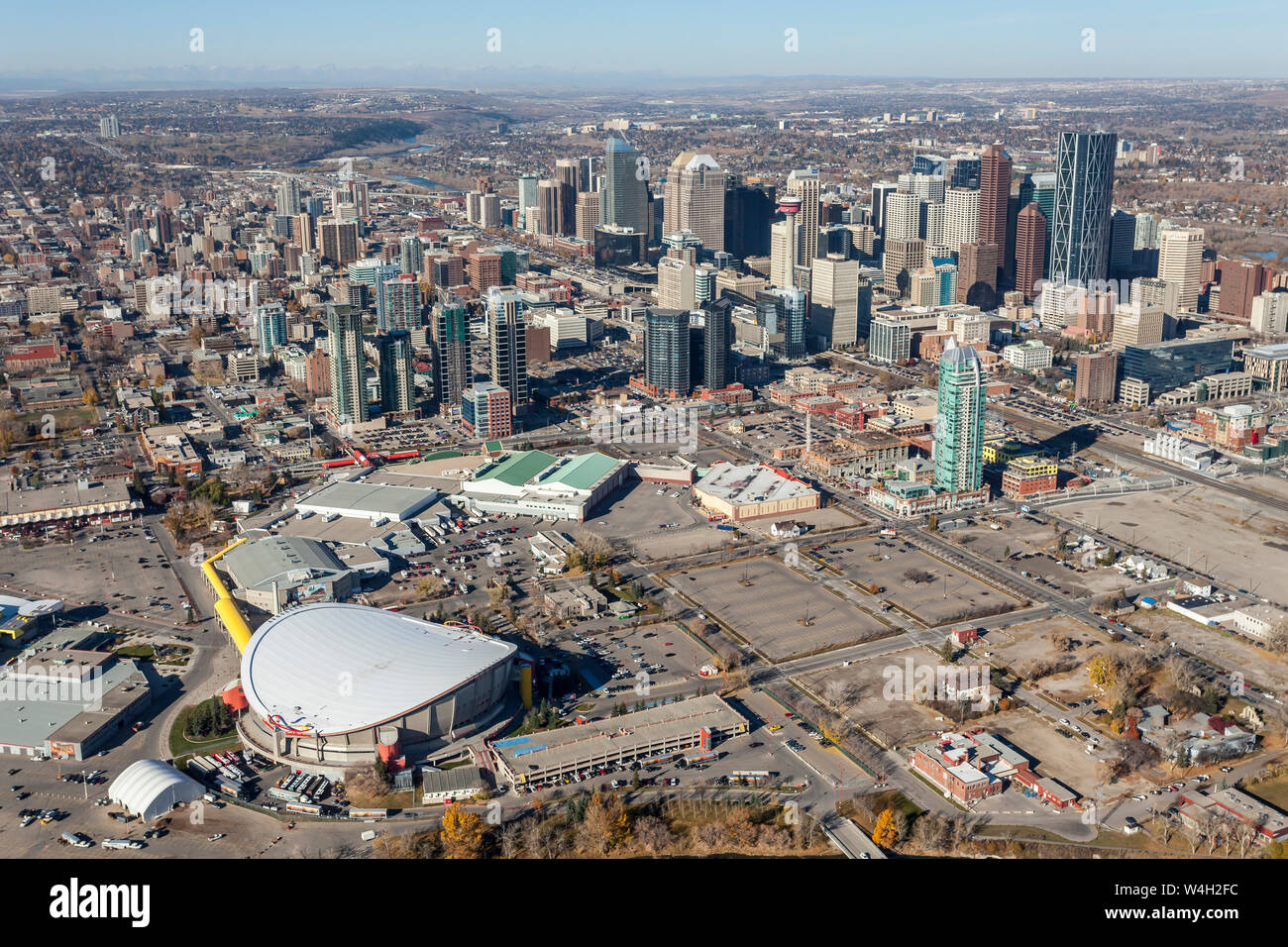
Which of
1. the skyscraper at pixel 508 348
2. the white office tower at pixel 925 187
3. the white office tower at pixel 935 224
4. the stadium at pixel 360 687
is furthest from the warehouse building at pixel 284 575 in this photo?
the white office tower at pixel 925 187

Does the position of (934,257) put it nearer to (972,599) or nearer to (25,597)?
(972,599)

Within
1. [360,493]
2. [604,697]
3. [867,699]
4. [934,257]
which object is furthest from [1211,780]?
[934,257]

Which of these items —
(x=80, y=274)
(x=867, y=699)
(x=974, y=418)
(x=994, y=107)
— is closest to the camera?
(x=867, y=699)

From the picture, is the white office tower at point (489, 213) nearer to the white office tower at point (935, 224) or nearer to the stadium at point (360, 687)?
the white office tower at point (935, 224)

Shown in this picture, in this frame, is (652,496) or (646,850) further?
(652,496)

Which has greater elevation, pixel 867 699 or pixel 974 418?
pixel 974 418

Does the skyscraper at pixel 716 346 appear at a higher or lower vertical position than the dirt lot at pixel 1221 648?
higher
